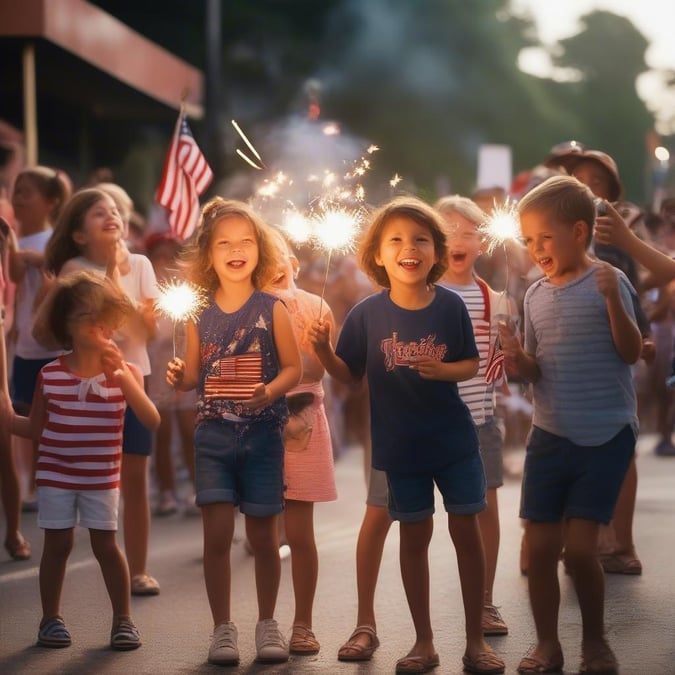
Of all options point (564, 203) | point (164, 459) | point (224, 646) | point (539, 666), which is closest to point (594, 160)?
point (564, 203)

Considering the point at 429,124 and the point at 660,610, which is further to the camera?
the point at 429,124

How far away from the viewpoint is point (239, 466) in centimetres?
715

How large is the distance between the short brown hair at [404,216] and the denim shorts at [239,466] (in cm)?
79

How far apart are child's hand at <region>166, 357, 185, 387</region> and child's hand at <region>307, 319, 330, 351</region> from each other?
2.20ft

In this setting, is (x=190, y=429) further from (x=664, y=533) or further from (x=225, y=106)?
(x=225, y=106)

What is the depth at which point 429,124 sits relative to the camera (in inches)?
1704

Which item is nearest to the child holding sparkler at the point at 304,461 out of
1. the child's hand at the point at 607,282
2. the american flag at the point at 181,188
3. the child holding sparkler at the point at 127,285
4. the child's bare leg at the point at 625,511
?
the child holding sparkler at the point at 127,285

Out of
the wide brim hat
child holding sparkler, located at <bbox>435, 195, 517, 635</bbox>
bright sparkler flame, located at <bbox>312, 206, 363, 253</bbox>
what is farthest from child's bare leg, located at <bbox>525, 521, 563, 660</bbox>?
the wide brim hat

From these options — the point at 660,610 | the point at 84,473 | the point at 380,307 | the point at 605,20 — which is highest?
the point at 605,20

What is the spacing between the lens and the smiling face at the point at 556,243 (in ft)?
22.7

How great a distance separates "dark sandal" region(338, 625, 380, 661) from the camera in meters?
7.09

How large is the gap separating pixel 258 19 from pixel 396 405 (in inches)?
1295

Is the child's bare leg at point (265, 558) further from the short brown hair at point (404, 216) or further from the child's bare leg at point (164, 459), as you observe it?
the child's bare leg at point (164, 459)

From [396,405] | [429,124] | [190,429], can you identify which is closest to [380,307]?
[396,405]
